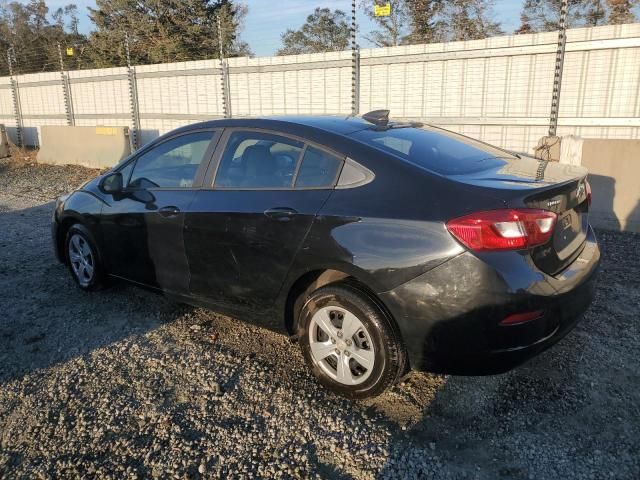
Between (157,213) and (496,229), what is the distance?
97.1 inches

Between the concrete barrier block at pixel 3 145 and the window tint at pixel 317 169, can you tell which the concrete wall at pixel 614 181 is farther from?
the concrete barrier block at pixel 3 145

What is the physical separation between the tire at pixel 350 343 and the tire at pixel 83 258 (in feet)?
7.69

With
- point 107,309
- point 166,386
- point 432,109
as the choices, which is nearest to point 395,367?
point 166,386

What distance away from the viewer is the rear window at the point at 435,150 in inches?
121

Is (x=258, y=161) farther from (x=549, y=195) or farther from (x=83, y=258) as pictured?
(x=83, y=258)

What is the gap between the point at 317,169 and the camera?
318 cm

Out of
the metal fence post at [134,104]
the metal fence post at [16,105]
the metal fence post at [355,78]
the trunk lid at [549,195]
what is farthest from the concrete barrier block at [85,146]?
the trunk lid at [549,195]

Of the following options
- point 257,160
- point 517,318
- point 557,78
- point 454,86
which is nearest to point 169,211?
point 257,160

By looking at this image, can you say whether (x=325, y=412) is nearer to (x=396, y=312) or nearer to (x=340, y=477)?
(x=340, y=477)

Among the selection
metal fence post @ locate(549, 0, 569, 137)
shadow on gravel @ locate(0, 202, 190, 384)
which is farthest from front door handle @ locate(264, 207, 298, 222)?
metal fence post @ locate(549, 0, 569, 137)

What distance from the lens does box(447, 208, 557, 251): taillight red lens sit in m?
2.57

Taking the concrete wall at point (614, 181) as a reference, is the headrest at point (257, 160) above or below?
above

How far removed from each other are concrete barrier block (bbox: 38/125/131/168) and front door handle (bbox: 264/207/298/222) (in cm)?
1081

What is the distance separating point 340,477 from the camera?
8.23 ft
